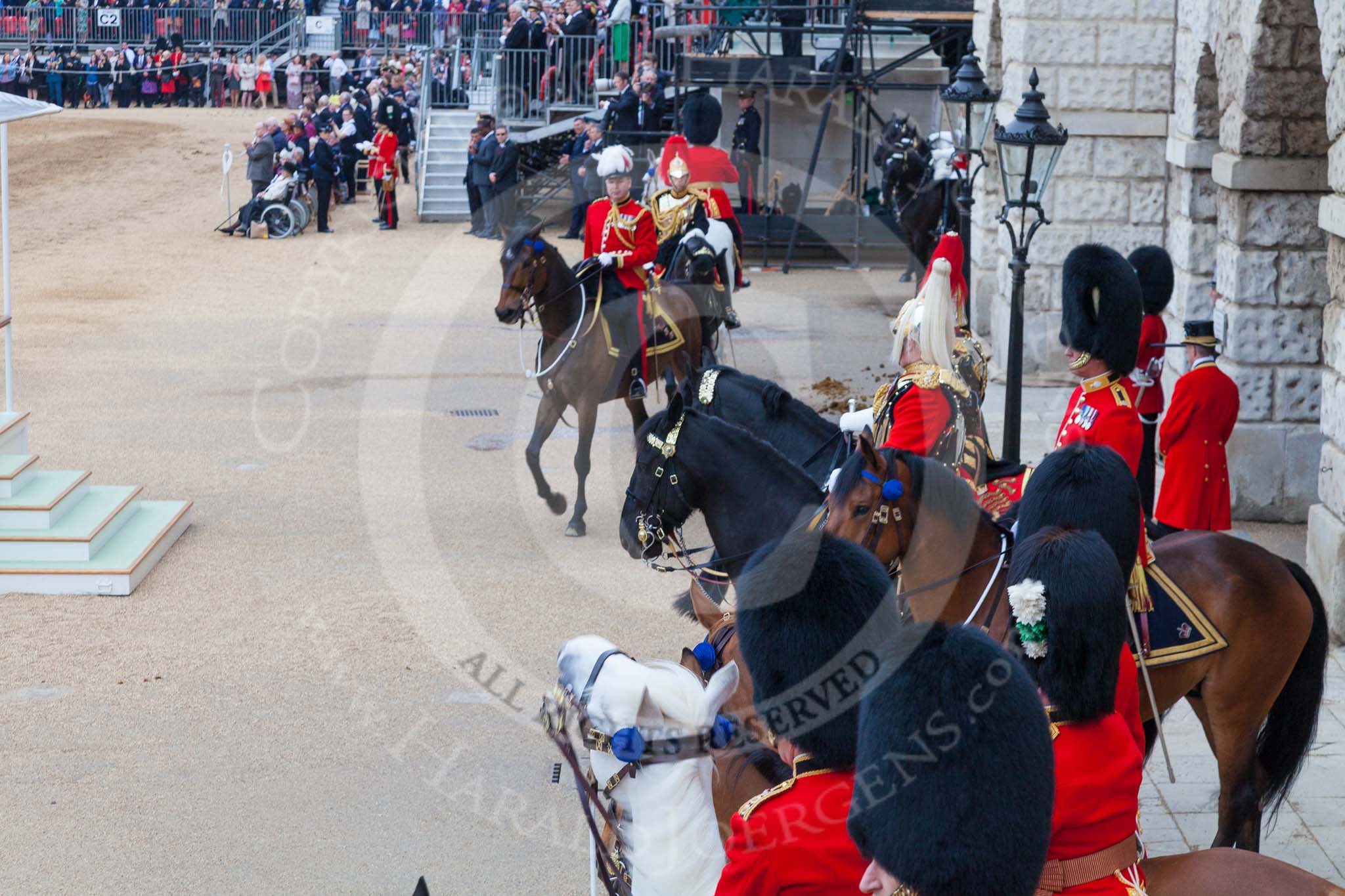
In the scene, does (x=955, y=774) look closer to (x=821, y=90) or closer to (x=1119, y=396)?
(x=1119, y=396)

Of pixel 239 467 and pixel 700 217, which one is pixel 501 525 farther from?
pixel 700 217

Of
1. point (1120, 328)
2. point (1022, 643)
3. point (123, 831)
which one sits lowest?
point (123, 831)

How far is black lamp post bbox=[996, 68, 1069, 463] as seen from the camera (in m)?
7.21

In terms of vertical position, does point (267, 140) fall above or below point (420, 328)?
above

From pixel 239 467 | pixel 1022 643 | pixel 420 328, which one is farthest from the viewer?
pixel 420 328

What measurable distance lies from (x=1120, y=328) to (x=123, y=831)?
171 inches

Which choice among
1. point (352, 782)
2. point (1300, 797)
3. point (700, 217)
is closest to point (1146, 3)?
point (700, 217)

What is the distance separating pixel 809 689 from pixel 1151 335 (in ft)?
18.5

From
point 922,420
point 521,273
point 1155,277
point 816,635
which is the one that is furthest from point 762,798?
point 521,273

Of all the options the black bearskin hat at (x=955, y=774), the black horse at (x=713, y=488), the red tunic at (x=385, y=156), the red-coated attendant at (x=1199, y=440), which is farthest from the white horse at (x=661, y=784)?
the red tunic at (x=385, y=156)

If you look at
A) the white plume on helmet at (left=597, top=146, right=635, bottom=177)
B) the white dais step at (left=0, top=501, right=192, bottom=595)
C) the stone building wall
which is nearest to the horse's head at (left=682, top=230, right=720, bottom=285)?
the white plume on helmet at (left=597, top=146, right=635, bottom=177)

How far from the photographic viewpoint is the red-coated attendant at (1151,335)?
8.07 m

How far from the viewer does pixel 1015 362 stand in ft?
24.3

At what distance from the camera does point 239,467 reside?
10.7 m
